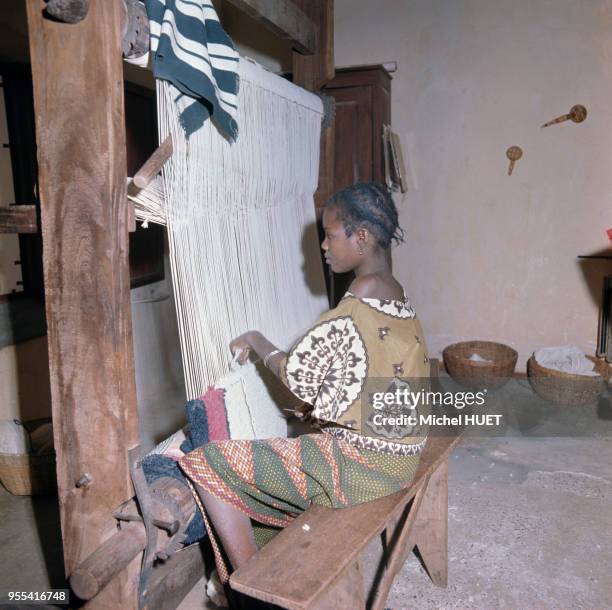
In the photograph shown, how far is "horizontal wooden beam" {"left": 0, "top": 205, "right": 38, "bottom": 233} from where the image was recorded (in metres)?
1.50

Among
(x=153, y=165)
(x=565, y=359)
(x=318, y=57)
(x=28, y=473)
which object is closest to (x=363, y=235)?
(x=153, y=165)

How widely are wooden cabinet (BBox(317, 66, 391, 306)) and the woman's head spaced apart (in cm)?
189

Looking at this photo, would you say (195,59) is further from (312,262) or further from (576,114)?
(576,114)

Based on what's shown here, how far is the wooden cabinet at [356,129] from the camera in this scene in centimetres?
371

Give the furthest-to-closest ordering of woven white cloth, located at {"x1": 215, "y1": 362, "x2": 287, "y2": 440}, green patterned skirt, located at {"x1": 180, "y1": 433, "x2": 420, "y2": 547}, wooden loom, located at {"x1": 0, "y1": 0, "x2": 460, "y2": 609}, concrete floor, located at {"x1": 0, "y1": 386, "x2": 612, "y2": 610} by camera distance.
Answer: concrete floor, located at {"x1": 0, "y1": 386, "x2": 612, "y2": 610} < woven white cloth, located at {"x1": 215, "y1": 362, "x2": 287, "y2": 440} < green patterned skirt, located at {"x1": 180, "y1": 433, "x2": 420, "y2": 547} < wooden loom, located at {"x1": 0, "y1": 0, "x2": 460, "y2": 609}

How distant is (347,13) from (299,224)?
2.37 m

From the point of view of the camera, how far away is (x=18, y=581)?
2127 mm

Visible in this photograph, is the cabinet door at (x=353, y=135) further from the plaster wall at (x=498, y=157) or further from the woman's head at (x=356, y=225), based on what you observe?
the woman's head at (x=356, y=225)

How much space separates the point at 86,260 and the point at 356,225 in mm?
736

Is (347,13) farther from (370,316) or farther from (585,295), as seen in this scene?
(370,316)

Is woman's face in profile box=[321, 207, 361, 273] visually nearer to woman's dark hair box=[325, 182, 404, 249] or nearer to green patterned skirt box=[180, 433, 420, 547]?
woman's dark hair box=[325, 182, 404, 249]

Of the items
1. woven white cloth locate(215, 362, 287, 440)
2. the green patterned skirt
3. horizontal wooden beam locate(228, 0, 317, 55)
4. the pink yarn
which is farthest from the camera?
horizontal wooden beam locate(228, 0, 317, 55)

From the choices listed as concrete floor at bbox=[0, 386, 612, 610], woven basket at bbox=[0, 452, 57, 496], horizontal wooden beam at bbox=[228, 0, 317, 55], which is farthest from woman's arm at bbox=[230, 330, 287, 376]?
woven basket at bbox=[0, 452, 57, 496]

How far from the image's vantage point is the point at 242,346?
1.86m
